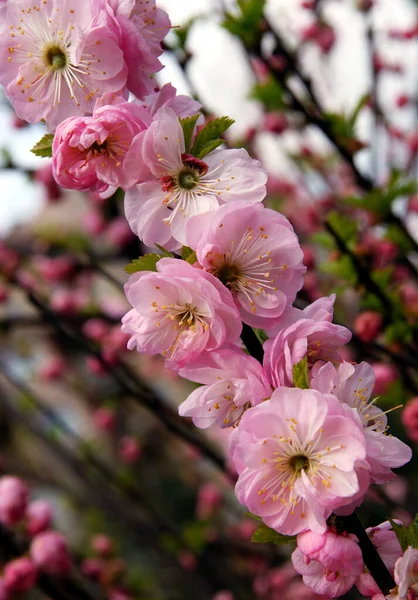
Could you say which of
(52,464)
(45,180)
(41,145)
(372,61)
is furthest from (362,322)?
(52,464)

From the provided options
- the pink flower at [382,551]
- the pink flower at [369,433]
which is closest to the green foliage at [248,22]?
the pink flower at [369,433]

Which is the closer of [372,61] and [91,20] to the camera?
[91,20]

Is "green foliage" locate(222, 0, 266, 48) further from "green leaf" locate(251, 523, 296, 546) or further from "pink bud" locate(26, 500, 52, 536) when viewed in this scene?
"pink bud" locate(26, 500, 52, 536)

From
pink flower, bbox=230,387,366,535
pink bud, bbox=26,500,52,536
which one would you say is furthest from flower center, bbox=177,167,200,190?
pink bud, bbox=26,500,52,536

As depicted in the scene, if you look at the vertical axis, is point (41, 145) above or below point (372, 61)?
above

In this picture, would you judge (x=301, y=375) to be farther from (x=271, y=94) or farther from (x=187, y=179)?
(x=271, y=94)

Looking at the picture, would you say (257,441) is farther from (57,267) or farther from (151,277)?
(57,267)
